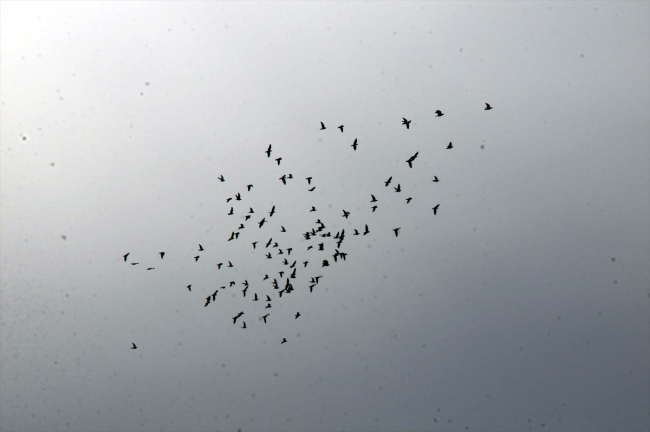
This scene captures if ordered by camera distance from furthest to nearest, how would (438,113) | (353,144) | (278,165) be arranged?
(278,165)
(353,144)
(438,113)

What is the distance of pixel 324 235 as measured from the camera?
32.2 meters

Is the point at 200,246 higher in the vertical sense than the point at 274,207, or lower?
lower

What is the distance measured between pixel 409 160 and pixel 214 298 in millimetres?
13512

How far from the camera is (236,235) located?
3384 cm

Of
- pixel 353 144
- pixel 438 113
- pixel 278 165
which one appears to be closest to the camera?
pixel 438 113

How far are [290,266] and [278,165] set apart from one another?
5901mm

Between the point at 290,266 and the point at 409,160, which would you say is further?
the point at 290,266

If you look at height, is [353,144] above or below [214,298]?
above

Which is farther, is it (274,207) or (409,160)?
(274,207)

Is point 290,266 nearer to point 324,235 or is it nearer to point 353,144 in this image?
point 324,235

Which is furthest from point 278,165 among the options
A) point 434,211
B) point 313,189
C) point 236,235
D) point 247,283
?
point 434,211

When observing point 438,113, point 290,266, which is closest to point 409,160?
point 438,113

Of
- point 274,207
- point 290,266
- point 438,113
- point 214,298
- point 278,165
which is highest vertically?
point 438,113

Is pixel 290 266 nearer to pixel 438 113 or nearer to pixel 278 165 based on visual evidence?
pixel 278 165
